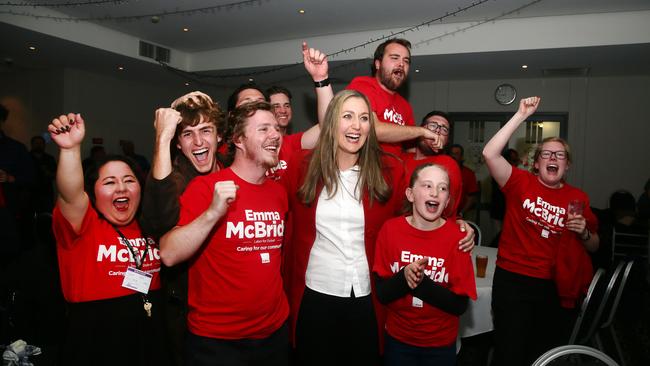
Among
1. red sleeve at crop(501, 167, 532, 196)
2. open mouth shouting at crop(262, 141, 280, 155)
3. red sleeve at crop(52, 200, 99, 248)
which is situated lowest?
red sleeve at crop(52, 200, 99, 248)

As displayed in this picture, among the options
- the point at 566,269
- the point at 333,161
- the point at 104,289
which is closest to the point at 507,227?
the point at 566,269

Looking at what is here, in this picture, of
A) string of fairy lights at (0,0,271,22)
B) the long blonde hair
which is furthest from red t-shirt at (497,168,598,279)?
string of fairy lights at (0,0,271,22)

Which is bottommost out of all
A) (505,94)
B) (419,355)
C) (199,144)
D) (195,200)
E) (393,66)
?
(419,355)

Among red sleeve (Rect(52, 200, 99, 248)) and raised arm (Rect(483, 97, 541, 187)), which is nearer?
red sleeve (Rect(52, 200, 99, 248))

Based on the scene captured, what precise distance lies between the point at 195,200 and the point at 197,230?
16 centimetres

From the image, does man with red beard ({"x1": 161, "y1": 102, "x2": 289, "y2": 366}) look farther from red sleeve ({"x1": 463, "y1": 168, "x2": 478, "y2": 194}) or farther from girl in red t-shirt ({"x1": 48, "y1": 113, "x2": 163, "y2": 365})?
red sleeve ({"x1": 463, "y1": 168, "x2": 478, "y2": 194})

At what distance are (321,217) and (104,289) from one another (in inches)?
34.8

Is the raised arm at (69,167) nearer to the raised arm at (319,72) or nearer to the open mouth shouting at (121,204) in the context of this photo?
the open mouth shouting at (121,204)

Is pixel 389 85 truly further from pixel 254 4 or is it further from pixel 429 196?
pixel 254 4

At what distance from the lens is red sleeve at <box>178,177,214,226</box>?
5.14 ft

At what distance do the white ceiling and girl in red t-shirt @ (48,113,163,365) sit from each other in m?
4.33

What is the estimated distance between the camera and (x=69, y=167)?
1.57 m

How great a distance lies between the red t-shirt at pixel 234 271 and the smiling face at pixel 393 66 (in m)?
1.44

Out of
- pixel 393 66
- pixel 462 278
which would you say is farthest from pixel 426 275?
pixel 393 66
